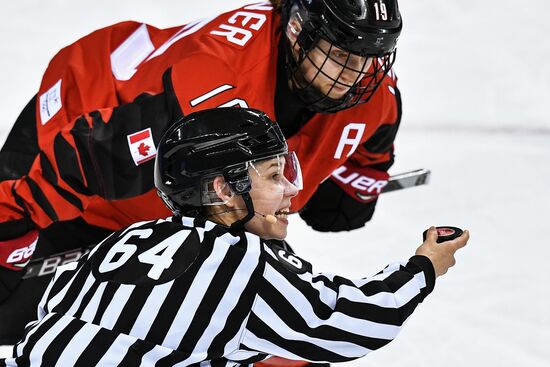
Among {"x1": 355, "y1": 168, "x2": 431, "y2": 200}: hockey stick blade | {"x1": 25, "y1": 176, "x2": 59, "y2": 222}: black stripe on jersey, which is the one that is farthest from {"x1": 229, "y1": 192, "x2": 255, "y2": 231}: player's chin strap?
{"x1": 355, "y1": 168, "x2": 431, "y2": 200}: hockey stick blade

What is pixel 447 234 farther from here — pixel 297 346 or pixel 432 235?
pixel 297 346

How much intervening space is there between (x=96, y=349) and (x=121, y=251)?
0.17 metres

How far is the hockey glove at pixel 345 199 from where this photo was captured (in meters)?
2.74

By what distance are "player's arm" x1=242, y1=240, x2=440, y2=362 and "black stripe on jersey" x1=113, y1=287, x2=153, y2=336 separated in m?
0.18

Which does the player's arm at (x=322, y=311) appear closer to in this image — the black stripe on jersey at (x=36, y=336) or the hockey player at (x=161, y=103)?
the black stripe on jersey at (x=36, y=336)

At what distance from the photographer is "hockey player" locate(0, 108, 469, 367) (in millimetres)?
1594

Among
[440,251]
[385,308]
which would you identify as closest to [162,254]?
[385,308]

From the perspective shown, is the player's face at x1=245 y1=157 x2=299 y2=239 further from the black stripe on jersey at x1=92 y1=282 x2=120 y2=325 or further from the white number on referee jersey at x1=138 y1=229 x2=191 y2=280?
the black stripe on jersey at x1=92 y1=282 x2=120 y2=325

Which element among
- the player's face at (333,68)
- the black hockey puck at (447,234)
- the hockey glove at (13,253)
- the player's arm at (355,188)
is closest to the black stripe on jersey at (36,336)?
the hockey glove at (13,253)

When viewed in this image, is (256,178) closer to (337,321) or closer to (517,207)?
(337,321)

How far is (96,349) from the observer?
1.60 m

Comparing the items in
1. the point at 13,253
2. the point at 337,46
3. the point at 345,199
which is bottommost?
the point at 345,199

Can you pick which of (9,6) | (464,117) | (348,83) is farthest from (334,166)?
(9,6)

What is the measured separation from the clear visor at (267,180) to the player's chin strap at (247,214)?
0.08 ft
